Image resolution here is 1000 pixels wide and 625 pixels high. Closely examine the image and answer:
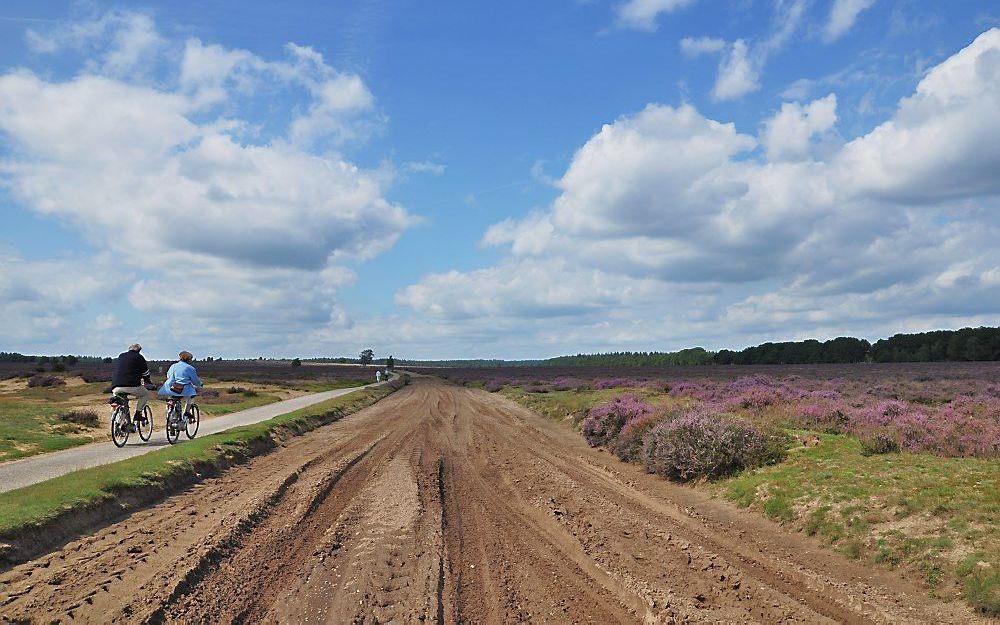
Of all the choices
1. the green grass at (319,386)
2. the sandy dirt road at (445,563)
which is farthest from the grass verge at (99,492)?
the green grass at (319,386)

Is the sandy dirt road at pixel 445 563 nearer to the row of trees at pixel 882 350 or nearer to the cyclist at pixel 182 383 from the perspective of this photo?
the cyclist at pixel 182 383

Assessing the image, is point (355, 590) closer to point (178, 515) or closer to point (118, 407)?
point (178, 515)

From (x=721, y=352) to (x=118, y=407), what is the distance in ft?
354

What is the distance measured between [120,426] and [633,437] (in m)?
14.5

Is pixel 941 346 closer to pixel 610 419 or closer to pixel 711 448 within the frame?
pixel 610 419

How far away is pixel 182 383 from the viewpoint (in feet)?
64.1

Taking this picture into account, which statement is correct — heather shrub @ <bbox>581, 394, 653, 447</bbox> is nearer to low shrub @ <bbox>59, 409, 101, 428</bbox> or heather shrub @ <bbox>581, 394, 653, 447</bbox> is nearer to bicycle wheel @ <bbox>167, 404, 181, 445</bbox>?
bicycle wheel @ <bbox>167, 404, 181, 445</bbox>

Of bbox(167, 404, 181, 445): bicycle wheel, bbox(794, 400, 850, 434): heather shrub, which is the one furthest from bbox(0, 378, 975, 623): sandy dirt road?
bbox(794, 400, 850, 434): heather shrub

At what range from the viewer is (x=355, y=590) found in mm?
7387

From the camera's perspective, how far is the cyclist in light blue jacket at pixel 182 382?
63.8ft

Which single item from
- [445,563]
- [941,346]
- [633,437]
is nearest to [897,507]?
[445,563]

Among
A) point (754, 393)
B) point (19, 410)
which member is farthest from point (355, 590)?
point (19, 410)

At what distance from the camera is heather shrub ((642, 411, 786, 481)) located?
46.2 ft

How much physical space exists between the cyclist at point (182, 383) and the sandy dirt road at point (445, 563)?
640cm
